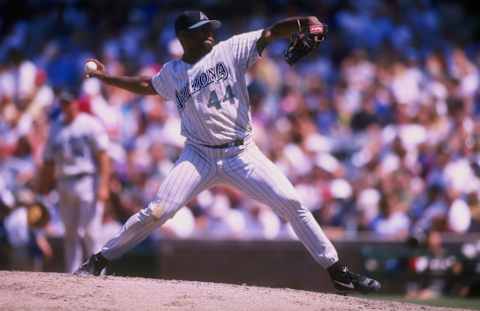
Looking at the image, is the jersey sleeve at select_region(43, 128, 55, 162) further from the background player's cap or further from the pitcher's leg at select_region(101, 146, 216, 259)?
the pitcher's leg at select_region(101, 146, 216, 259)

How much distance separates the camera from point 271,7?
1866 centimetres

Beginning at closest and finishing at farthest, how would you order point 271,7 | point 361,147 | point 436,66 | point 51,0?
point 361,147 < point 436,66 < point 271,7 < point 51,0

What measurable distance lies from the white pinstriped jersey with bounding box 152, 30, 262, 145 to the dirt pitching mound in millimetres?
1052

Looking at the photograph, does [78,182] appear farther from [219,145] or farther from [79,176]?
[219,145]

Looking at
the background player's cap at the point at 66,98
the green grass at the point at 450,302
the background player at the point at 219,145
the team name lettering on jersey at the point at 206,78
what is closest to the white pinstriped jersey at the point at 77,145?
the background player's cap at the point at 66,98

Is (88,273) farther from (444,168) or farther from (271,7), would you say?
(271,7)

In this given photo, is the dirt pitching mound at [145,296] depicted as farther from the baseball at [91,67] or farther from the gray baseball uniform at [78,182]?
the gray baseball uniform at [78,182]

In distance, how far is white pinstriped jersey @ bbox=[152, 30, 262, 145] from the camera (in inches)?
295

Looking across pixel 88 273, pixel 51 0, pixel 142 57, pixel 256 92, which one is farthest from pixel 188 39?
pixel 51 0

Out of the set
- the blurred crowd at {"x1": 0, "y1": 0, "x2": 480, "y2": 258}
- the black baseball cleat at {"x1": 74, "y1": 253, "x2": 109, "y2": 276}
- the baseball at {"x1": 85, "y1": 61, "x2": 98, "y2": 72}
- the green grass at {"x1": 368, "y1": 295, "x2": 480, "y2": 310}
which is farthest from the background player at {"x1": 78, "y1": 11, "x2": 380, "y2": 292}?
the blurred crowd at {"x1": 0, "y1": 0, "x2": 480, "y2": 258}

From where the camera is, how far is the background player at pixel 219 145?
294 inches

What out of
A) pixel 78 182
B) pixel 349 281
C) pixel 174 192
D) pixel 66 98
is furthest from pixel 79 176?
pixel 349 281

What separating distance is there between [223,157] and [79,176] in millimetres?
3081

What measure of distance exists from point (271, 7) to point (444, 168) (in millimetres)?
6776
